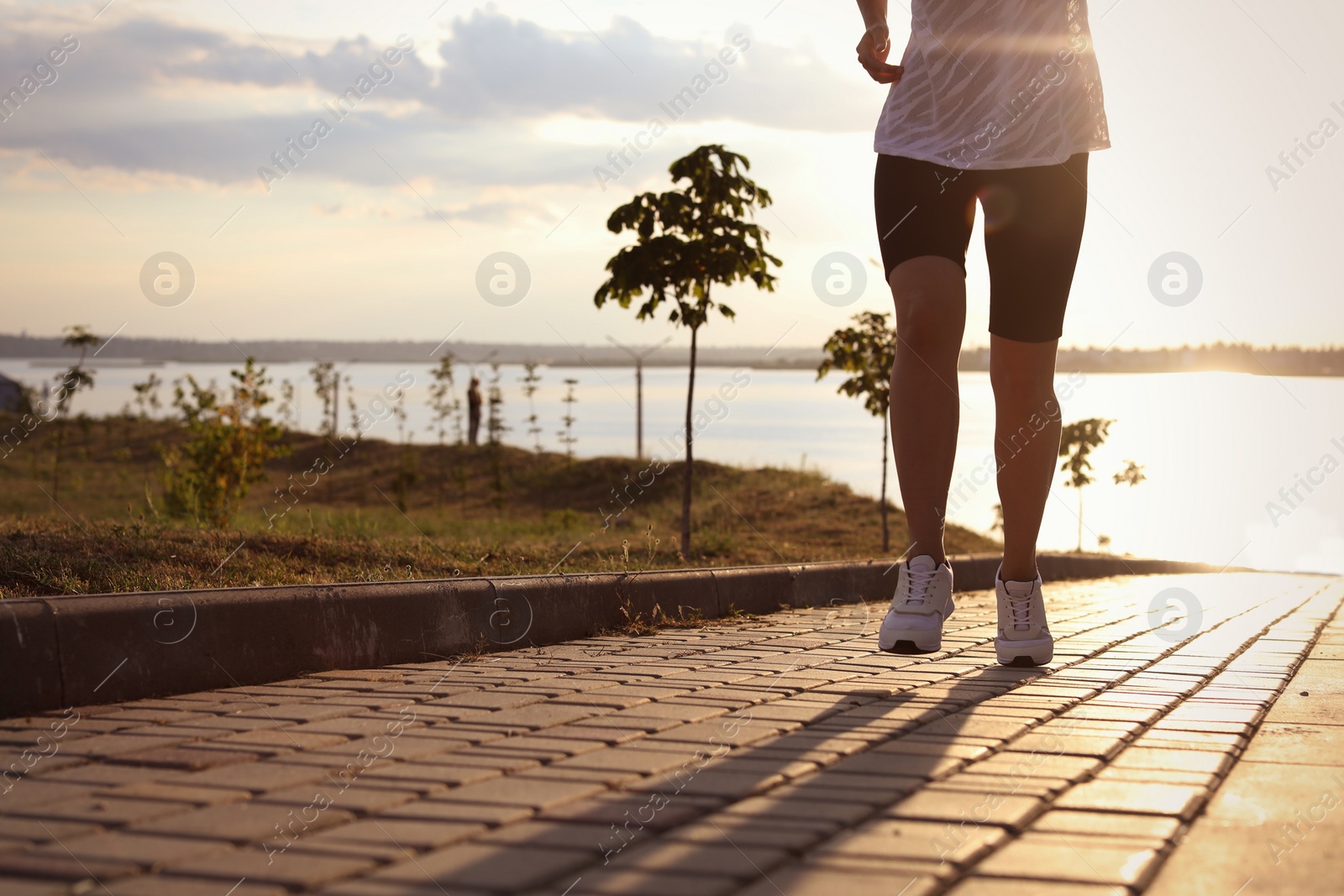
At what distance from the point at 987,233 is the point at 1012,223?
0.35 feet

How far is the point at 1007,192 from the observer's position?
13.1ft

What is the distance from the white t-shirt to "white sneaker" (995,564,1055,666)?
1.35 meters

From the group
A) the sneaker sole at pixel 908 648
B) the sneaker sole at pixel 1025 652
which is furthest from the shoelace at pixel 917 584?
the sneaker sole at pixel 1025 652

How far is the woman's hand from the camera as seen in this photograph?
4.02 meters

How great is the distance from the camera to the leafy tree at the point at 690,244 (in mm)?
10000

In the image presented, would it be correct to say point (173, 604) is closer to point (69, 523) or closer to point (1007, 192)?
point (1007, 192)

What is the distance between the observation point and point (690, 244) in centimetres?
998

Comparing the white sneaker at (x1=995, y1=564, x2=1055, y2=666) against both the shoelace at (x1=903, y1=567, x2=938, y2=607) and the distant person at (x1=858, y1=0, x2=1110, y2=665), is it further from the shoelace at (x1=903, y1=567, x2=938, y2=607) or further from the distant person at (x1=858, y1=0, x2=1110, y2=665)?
the shoelace at (x1=903, y1=567, x2=938, y2=607)

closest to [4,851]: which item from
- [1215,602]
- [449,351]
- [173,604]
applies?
[173,604]

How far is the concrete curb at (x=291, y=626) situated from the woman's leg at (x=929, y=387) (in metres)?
1.60

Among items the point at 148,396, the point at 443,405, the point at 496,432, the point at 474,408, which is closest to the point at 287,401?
the point at 148,396

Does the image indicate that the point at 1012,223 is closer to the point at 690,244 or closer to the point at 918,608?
the point at 918,608

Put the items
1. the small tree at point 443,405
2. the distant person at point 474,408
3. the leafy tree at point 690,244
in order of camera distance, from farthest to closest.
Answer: the distant person at point 474,408
the small tree at point 443,405
the leafy tree at point 690,244

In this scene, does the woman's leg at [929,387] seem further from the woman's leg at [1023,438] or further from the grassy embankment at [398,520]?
the grassy embankment at [398,520]
